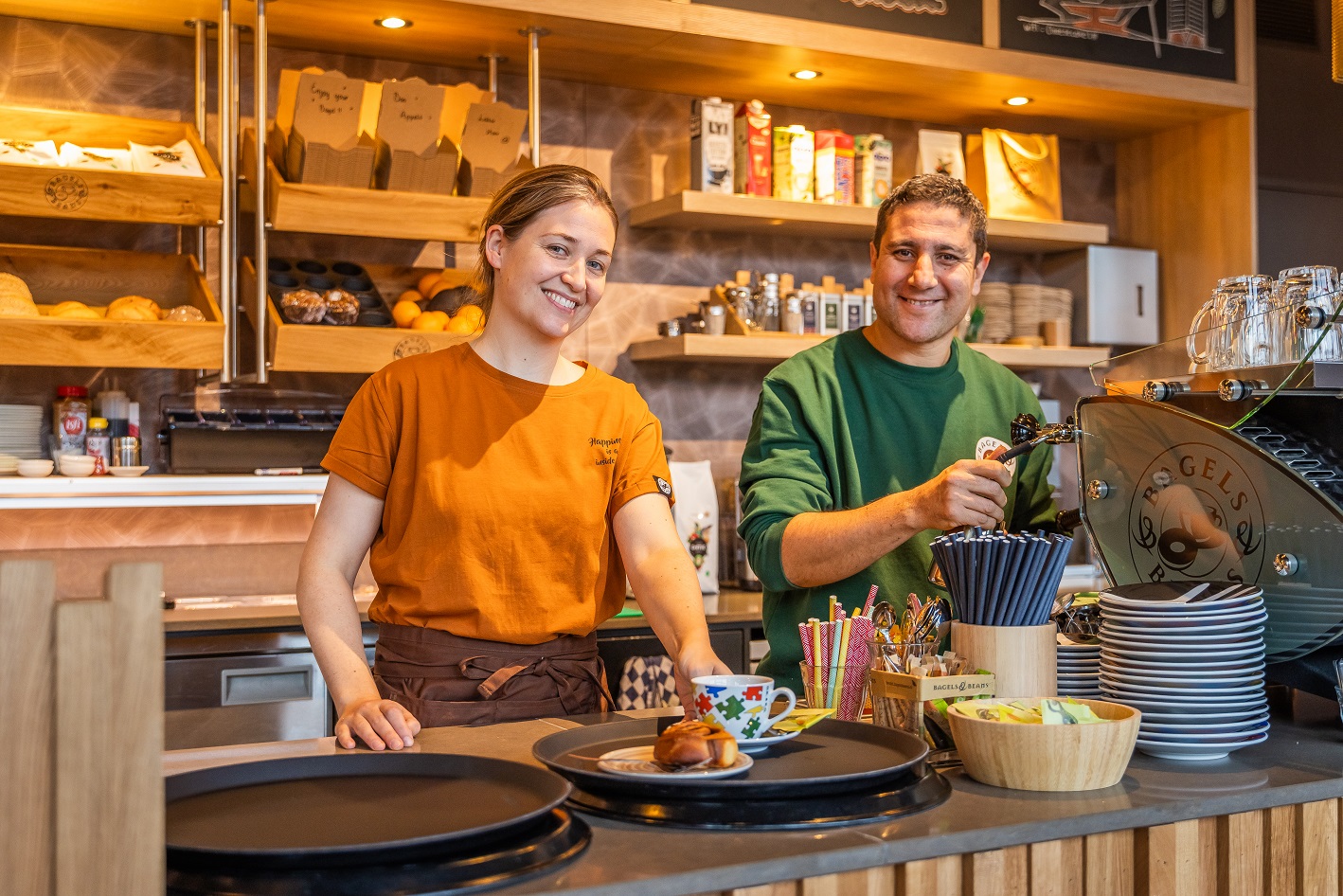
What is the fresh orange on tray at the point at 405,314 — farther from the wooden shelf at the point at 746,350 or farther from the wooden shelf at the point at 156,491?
the wooden shelf at the point at 746,350

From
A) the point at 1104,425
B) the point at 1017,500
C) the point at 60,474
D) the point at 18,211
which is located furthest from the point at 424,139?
the point at 1104,425

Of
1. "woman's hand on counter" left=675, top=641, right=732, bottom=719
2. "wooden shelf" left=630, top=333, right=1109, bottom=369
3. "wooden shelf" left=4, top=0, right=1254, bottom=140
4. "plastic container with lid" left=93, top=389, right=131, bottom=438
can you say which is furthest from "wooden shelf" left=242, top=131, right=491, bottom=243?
"woman's hand on counter" left=675, top=641, right=732, bottom=719

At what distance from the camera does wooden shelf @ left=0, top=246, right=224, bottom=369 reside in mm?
2787

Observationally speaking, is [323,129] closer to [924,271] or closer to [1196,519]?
[924,271]

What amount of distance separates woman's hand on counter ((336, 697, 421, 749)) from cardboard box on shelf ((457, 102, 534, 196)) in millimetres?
1993

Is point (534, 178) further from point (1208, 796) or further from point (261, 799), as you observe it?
point (1208, 796)

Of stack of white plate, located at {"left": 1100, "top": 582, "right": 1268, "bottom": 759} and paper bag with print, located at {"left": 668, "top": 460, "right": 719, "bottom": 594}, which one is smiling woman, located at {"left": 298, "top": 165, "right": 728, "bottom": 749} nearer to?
stack of white plate, located at {"left": 1100, "top": 582, "right": 1268, "bottom": 759}

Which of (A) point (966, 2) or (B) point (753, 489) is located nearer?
(B) point (753, 489)

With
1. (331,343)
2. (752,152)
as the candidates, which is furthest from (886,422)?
(752,152)

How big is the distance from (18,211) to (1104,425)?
7.62 feet

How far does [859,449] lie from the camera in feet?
6.66

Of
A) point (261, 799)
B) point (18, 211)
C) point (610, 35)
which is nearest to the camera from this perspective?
point (261, 799)

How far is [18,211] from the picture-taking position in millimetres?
2793

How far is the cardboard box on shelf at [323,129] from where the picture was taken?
2975mm
